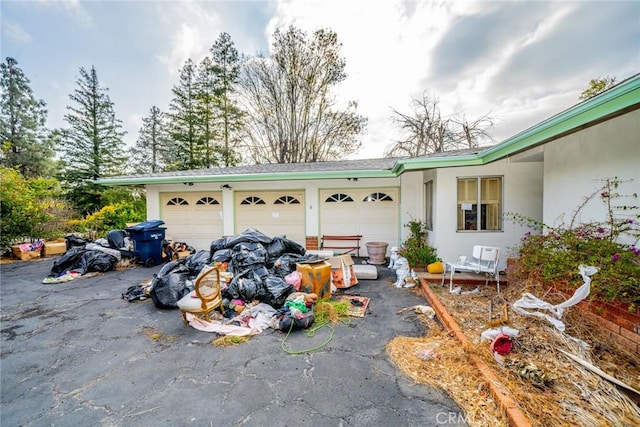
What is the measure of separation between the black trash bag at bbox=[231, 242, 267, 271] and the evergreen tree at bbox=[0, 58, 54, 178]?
23619 mm

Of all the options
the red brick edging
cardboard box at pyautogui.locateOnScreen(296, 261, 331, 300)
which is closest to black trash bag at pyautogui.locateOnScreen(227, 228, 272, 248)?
cardboard box at pyautogui.locateOnScreen(296, 261, 331, 300)

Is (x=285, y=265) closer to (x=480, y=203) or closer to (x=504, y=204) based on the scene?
(x=480, y=203)

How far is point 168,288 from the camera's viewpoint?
445 centimetres

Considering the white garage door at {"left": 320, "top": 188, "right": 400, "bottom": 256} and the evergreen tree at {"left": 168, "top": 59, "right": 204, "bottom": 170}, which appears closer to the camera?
the white garage door at {"left": 320, "top": 188, "right": 400, "bottom": 256}

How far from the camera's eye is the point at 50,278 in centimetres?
613

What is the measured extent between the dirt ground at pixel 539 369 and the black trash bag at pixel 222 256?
391cm

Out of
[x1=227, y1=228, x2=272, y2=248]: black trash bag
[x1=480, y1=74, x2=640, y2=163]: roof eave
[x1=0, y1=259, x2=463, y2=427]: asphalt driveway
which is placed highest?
[x1=480, y1=74, x2=640, y2=163]: roof eave

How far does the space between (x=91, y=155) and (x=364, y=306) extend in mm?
22255

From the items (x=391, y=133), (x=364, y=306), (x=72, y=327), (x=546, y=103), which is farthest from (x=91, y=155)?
(x=546, y=103)

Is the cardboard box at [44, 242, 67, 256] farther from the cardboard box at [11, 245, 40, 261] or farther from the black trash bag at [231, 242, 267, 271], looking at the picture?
the black trash bag at [231, 242, 267, 271]

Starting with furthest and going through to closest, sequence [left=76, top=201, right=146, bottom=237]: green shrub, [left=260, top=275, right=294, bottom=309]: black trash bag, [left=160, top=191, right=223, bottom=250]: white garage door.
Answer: [left=76, top=201, right=146, bottom=237]: green shrub
[left=160, top=191, right=223, bottom=250]: white garage door
[left=260, top=275, right=294, bottom=309]: black trash bag

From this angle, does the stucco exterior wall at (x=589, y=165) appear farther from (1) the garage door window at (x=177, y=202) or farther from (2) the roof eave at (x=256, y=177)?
(1) the garage door window at (x=177, y=202)

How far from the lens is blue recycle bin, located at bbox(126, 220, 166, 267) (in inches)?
289

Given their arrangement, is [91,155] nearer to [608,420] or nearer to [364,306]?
[364,306]
